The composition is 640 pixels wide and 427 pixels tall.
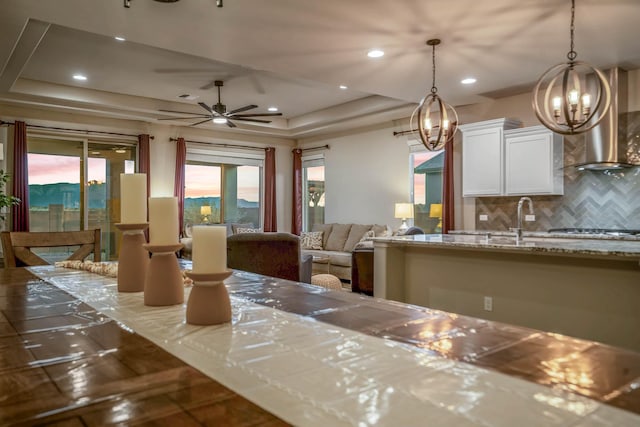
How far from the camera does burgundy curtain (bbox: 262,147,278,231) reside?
9070mm

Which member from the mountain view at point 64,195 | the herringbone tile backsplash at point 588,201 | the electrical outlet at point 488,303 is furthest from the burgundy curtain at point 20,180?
the herringbone tile backsplash at point 588,201

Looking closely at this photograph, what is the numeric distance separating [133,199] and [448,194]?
5.61 meters

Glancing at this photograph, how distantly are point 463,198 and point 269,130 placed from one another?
4.01m

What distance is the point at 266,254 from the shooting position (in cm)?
423

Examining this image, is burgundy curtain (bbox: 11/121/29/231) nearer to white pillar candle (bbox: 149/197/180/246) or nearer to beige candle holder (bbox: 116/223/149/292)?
beige candle holder (bbox: 116/223/149/292)

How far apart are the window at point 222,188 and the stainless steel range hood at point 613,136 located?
19.7 feet

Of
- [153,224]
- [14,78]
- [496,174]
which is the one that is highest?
[14,78]

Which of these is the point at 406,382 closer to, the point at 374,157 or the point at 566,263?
the point at 566,263

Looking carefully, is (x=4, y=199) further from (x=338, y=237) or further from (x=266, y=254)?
(x=338, y=237)

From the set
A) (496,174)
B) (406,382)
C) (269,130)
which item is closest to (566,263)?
(406,382)

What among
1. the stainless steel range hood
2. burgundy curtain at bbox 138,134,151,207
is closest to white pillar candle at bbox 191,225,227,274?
the stainless steel range hood

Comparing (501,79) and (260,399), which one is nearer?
(260,399)

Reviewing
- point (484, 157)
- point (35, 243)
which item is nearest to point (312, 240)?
point (484, 157)

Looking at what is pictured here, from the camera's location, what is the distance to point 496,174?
5.82 metres
